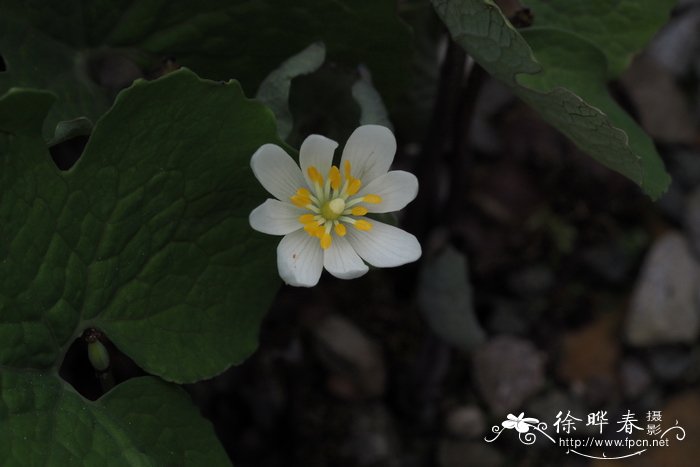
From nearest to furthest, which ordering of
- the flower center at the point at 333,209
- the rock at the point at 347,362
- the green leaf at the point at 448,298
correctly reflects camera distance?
1. the flower center at the point at 333,209
2. the green leaf at the point at 448,298
3. the rock at the point at 347,362

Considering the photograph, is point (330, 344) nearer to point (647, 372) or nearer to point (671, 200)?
point (647, 372)

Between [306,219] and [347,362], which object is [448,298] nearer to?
[347,362]

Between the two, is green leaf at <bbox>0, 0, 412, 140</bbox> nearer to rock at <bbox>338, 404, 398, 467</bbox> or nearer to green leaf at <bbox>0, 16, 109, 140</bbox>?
green leaf at <bbox>0, 16, 109, 140</bbox>

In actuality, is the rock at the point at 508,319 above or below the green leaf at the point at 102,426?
below

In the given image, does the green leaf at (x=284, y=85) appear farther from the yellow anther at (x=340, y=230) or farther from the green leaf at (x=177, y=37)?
the yellow anther at (x=340, y=230)

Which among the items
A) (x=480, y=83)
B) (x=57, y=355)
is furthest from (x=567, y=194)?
(x=57, y=355)

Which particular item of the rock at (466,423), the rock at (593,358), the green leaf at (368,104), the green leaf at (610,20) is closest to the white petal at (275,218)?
the green leaf at (368,104)

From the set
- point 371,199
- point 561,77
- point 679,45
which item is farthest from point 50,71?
point 679,45
